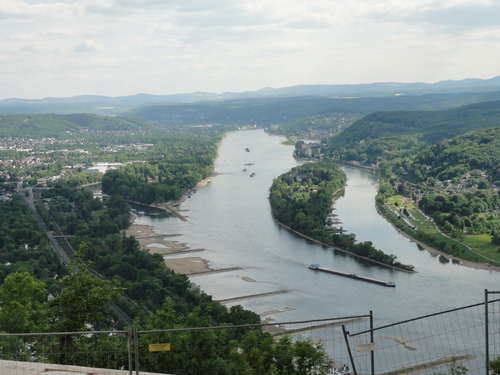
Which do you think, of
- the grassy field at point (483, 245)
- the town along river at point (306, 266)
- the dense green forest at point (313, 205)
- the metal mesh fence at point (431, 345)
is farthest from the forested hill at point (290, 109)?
the metal mesh fence at point (431, 345)

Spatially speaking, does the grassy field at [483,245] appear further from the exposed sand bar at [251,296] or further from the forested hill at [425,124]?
the forested hill at [425,124]

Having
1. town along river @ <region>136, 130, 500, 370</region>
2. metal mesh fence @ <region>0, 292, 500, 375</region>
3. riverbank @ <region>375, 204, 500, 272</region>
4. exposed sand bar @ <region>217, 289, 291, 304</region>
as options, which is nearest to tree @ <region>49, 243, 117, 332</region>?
metal mesh fence @ <region>0, 292, 500, 375</region>

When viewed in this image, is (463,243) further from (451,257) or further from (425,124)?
(425,124)

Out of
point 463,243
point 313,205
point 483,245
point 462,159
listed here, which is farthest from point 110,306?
point 462,159

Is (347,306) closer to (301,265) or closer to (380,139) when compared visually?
(301,265)

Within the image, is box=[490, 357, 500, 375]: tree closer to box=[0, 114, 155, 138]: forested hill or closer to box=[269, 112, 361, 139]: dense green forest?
box=[269, 112, 361, 139]: dense green forest

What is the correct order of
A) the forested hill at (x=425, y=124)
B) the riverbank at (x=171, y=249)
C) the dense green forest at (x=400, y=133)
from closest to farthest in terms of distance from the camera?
the riverbank at (x=171, y=249) → the dense green forest at (x=400, y=133) → the forested hill at (x=425, y=124)
